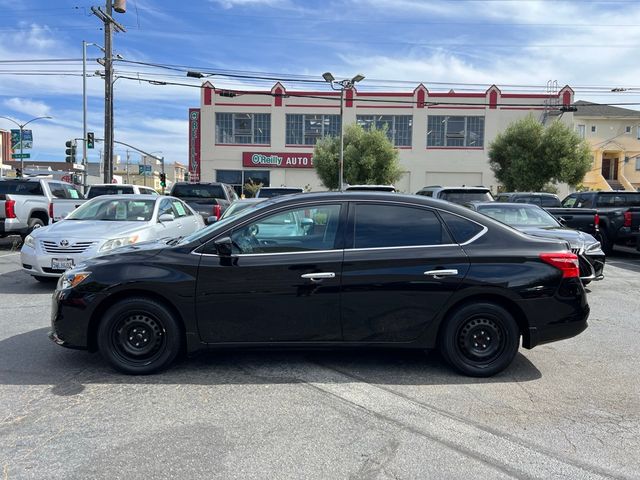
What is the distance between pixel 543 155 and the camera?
104 ft

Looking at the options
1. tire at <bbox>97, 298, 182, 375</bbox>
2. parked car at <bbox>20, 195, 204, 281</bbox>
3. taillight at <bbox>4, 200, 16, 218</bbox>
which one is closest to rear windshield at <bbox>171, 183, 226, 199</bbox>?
taillight at <bbox>4, 200, 16, 218</bbox>

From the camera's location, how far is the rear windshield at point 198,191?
1547 cm

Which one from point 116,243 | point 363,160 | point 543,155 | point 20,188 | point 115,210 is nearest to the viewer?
point 116,243

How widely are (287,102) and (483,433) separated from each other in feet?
137

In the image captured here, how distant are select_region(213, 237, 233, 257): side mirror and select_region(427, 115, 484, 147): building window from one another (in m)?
41.1

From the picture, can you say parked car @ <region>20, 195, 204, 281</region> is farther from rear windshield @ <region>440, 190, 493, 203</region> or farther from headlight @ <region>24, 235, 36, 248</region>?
rear windshield @ <region>440, 190, 493, 203</region>

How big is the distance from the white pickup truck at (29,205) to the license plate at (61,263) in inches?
230

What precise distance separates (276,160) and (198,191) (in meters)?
28.4

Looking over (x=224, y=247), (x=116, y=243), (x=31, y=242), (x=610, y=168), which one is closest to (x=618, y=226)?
(x=116, y=243)

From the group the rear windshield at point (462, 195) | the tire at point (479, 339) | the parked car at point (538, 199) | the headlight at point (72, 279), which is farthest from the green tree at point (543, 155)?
the headlight at point (72, 279)

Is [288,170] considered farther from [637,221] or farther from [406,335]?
[406,335]

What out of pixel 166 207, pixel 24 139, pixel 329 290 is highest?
pixel 24 139

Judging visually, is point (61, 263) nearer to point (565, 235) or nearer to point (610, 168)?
point (565, 235)

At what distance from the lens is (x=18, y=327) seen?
619 cm
